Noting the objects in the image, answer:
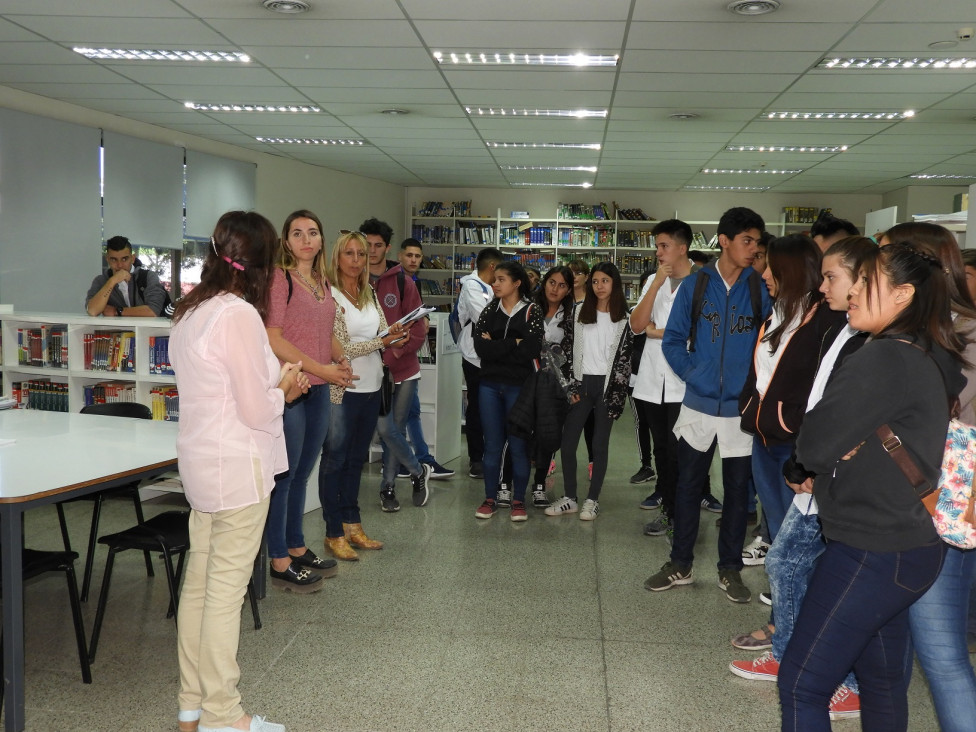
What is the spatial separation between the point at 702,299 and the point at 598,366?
1.38 m

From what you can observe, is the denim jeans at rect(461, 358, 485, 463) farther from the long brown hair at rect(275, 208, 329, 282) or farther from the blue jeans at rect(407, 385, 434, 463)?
the long brown hair at rect(275, 208, 329, 282)

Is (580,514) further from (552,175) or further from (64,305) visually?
(552,175)

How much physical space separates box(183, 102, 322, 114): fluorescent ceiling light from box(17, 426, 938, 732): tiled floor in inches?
177

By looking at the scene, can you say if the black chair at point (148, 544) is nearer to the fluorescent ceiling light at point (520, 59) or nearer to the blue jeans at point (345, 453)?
the blue jeans at point (345, 453)

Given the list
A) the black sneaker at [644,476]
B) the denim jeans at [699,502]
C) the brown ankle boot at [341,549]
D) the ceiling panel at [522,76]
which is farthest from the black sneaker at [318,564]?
the ceiling panel at [522,76]

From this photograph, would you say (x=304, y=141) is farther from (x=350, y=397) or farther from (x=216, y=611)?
(x=216, y=611)

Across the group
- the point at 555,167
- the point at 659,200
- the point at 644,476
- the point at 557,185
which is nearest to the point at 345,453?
the point at 644,476

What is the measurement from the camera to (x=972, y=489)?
1.84 m

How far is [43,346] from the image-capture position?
5.33 metres

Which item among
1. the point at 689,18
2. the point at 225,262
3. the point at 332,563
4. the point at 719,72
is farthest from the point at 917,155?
the point at 225,262

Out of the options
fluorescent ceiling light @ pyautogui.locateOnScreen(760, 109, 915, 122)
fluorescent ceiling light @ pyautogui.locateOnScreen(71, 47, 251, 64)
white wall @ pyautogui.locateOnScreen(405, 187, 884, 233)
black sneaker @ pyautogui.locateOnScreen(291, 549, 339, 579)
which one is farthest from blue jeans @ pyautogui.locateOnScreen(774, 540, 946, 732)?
white wall @ pyautogui.locateOnScreen(405, 187, 884, 233)

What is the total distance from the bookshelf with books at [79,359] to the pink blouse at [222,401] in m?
2.87

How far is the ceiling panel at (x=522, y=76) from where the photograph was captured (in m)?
4.89

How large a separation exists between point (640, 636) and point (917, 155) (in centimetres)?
812
